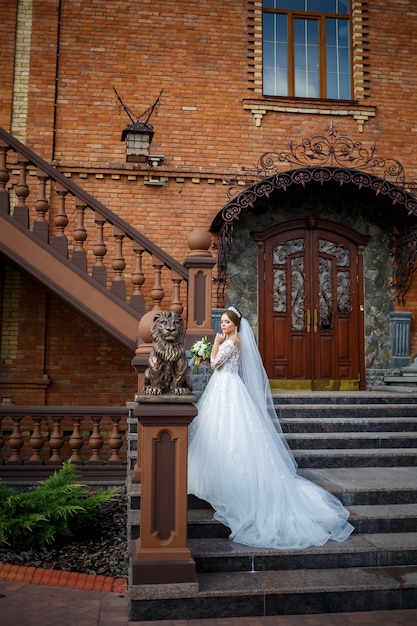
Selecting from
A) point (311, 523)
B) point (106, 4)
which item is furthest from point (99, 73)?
point (311, 523)

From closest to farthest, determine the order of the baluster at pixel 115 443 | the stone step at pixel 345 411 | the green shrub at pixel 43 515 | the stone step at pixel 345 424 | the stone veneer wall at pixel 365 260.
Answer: the green shrub at pixel 43 515
the stone step at pixel 345 424
the stone step at pixel 345 411
the baluster at pixel 115 443
the stone veneer wall at pixel 365 260

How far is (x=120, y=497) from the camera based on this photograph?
6.86m

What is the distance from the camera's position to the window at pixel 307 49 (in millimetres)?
10375

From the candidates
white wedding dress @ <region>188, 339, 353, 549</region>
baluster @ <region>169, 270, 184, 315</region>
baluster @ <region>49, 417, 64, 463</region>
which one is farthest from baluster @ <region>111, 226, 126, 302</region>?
white wedding dress @ <region>188, 339, 353, 549</region>

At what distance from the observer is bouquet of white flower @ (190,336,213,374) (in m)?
6.38

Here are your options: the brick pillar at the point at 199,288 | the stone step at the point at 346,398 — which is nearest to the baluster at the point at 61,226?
the brick pillar at the point at 199,288

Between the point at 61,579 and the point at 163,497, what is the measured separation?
123 cm

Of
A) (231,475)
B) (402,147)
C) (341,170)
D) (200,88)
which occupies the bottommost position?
(231,475)

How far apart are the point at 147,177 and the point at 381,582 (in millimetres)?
7287

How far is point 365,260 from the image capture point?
10.0 m

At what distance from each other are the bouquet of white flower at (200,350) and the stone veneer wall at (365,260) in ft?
10.5

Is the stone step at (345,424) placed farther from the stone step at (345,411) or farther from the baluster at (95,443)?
the baluster at (95,443)

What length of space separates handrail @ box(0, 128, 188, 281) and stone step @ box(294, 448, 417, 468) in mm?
2628

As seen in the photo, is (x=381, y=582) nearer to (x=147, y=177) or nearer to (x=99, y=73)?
(x=147, y=177)
